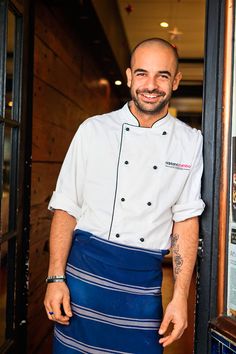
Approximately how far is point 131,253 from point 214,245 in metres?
0.31

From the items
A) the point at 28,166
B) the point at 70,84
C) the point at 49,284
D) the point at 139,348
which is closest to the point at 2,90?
the point at 28,166

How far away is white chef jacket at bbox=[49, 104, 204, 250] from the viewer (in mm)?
1591

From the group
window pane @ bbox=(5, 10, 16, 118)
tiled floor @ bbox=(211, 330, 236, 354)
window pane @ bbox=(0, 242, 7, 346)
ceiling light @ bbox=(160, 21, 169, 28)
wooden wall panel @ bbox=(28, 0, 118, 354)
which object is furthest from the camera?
ceiling light @ bbox=(160, 21, 169, 28)

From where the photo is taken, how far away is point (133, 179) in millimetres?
1599

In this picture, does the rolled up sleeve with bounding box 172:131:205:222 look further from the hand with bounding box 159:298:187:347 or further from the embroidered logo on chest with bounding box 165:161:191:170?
the hand with bounding box 159:298:187:347

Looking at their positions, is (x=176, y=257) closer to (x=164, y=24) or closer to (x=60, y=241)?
(x=60, y=241)

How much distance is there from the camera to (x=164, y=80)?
1589 mm

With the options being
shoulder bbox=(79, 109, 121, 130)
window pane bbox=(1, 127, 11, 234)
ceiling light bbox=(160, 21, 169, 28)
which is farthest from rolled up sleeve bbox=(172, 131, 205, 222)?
ceiling light bbox=(160, 21, 169, 28)

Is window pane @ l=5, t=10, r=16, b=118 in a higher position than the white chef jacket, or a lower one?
higher

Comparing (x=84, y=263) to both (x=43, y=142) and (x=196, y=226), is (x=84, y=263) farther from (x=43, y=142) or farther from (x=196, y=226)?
(x=43, y=142)

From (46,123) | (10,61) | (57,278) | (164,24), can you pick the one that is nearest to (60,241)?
(57,278)

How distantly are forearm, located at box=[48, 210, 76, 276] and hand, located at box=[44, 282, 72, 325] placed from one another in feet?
0.17

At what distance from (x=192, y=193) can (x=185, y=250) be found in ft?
0.69

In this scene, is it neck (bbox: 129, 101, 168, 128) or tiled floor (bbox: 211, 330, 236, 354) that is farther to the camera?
neck (bbox: 129, 101, 168, 128)
